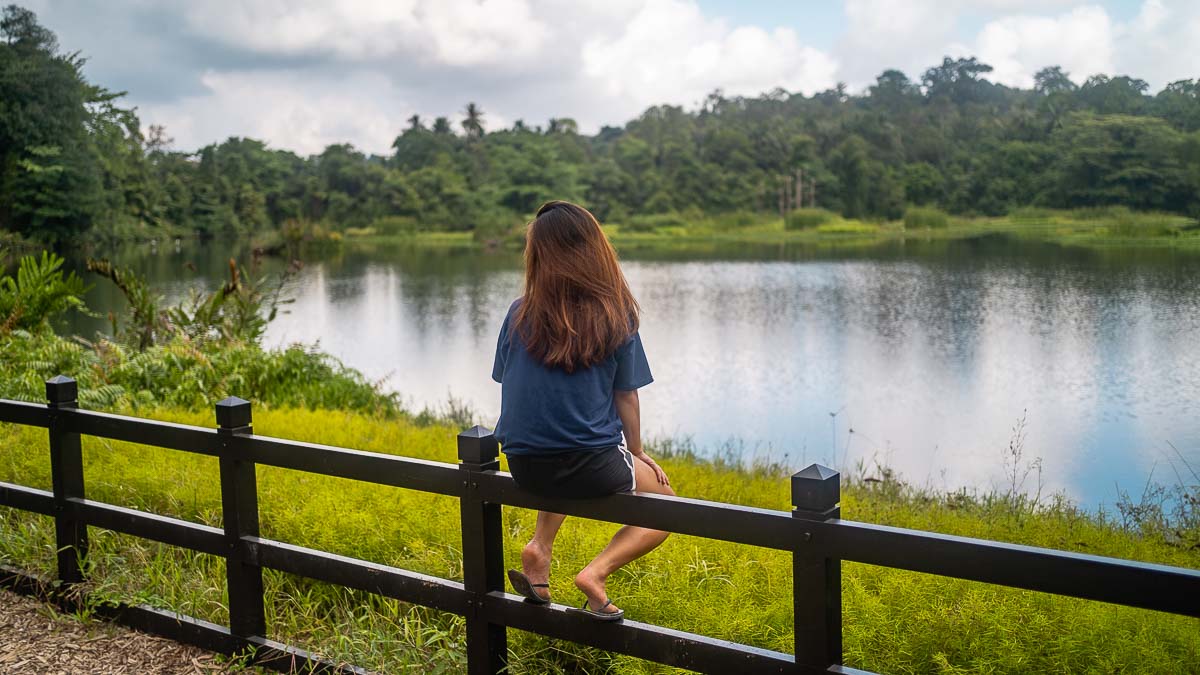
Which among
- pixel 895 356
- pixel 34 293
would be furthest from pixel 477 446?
pixel 895 356

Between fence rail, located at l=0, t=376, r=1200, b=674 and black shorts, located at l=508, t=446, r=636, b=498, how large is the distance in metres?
0.05

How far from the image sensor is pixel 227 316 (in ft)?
42.1

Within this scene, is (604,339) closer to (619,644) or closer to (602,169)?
(619,644)

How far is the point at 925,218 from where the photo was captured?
59250 millimetres

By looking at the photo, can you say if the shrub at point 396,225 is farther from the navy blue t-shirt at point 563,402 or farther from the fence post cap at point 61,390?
the navy blue t-shirt at point 563,402

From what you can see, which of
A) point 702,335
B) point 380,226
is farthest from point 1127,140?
point 380,226

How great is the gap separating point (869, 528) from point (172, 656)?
10.5 ft

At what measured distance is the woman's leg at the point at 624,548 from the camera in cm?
323

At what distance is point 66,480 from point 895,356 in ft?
47.4

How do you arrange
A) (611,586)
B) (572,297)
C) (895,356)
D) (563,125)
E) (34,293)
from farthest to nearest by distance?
(563,125), (895,356), (34,293), (611,586), (572,297)

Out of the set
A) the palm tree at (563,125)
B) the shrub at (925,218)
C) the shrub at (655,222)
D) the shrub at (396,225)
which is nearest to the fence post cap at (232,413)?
the shrub at (925,218)

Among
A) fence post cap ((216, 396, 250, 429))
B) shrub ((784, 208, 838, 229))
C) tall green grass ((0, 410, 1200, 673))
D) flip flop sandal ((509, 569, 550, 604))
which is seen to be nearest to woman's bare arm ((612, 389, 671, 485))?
flip flop sandal ((509, 569, 550, 604))

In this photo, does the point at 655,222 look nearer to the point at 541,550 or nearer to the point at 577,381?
the point at 541,550

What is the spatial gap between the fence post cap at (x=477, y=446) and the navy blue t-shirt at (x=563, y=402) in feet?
0.29
